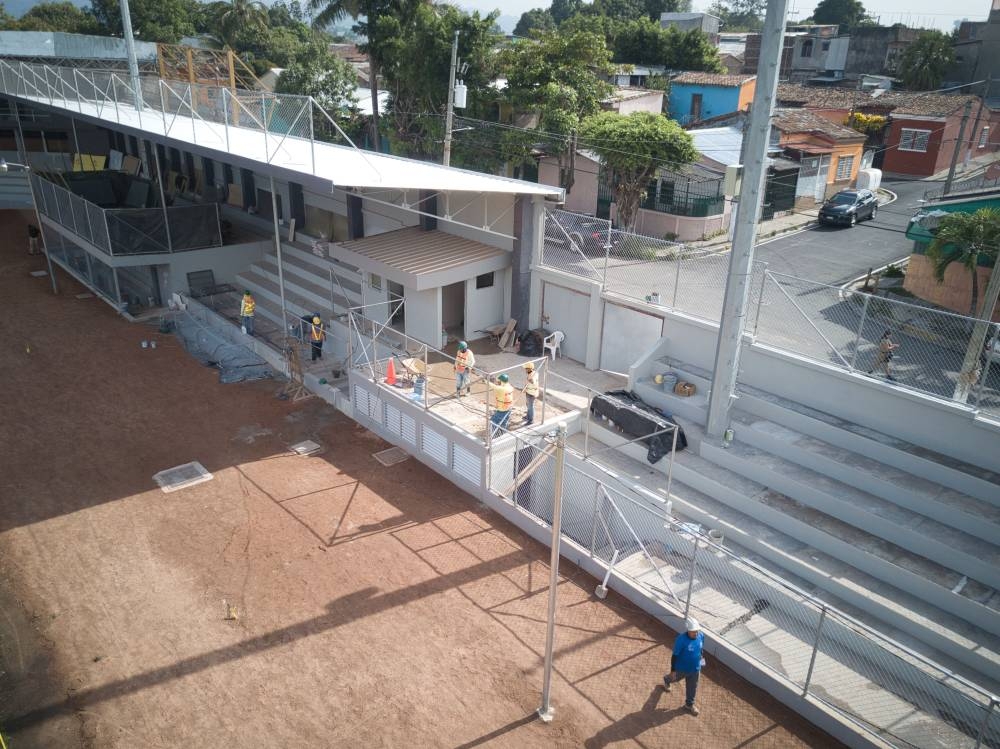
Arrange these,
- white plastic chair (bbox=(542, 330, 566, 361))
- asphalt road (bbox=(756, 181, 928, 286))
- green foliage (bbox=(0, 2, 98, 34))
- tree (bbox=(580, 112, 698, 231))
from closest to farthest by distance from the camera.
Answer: white plastic chair (bbox=(542, 330, 566, 361)) < asphalt road (bbox=(756, 181, 928, 286)) < tree (bbox=(580, 112, 698, 231)) < green foliage (bbox=(0, 2, 98, 34))

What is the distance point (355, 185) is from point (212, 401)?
7.17 m

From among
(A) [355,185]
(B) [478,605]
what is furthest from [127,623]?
(A) [355,185]

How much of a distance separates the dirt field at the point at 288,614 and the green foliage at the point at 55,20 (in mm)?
56271

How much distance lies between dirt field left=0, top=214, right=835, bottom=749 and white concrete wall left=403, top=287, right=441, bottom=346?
3233mm

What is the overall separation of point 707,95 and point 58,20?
58.8m

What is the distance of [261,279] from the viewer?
2392cm

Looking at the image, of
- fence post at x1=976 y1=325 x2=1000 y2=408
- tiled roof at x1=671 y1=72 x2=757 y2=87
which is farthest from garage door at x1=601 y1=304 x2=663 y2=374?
tiled roof at x1=671 y1=72 x2=757 y2=87

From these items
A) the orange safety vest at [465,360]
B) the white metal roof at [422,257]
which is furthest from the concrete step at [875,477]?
the white metal roof at [422,257]

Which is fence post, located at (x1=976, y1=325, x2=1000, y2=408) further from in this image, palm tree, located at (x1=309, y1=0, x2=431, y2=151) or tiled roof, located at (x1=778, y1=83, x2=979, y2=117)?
tiled roof, located at (x1=778, y1=83, x2=979, y2=117)

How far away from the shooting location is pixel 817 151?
33625mm

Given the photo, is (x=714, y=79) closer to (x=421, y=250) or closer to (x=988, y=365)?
(x=421, y=250)

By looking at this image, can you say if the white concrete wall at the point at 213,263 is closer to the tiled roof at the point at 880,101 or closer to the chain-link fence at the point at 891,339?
the chain-link fence at the point at 891,339

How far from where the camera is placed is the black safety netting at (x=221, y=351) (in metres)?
19.7

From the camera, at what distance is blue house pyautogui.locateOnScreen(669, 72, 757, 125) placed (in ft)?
142
